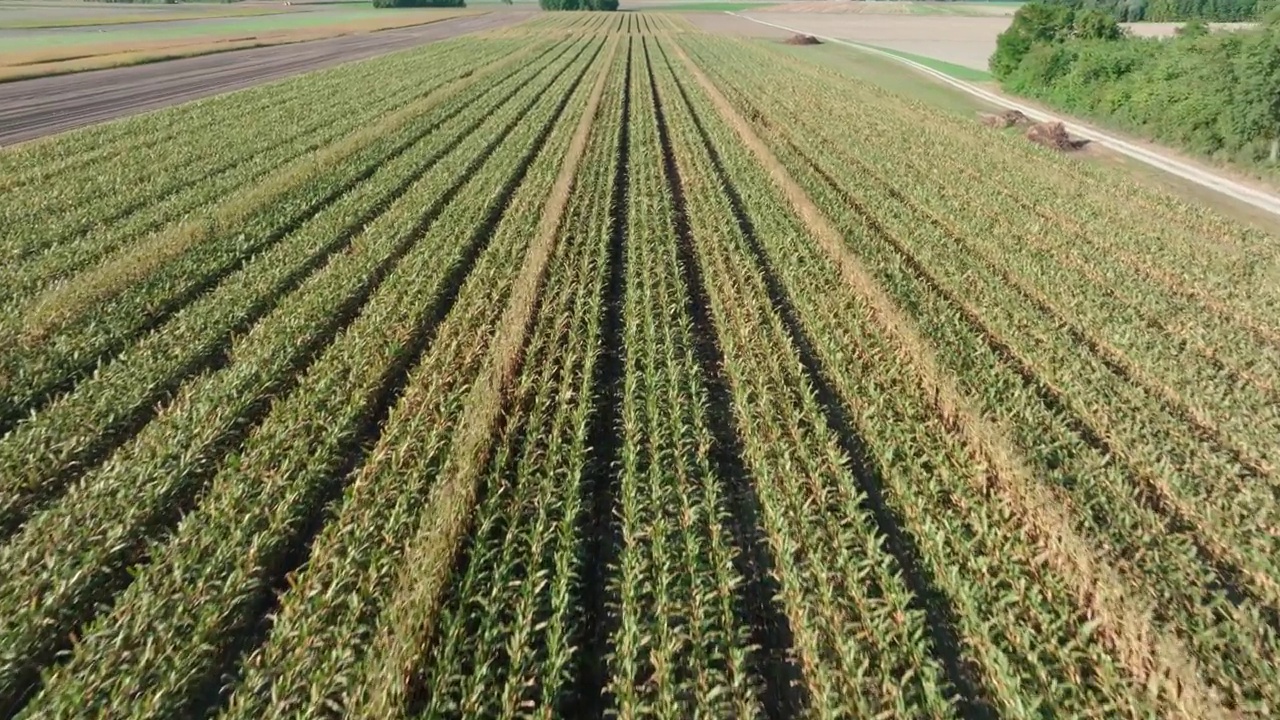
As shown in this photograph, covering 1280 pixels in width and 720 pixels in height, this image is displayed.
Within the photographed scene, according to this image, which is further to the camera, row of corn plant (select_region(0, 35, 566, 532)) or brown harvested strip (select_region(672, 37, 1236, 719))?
row of corn plant (select_region(0, 35, 566, 532))

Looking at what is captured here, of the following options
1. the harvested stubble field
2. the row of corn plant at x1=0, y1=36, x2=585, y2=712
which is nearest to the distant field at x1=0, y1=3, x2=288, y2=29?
the harvested stubble field

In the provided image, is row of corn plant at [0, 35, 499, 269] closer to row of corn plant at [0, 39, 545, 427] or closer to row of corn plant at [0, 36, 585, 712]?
row of corn plant at [0, 39, 545, 427]

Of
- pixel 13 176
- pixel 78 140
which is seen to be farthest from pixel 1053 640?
pixel 78 140

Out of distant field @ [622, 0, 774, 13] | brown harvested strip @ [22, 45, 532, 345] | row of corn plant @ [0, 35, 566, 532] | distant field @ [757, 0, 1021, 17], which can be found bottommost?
row of corn plant @ [0, 35, 566, 532]

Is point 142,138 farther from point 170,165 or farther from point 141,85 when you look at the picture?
point 141,85

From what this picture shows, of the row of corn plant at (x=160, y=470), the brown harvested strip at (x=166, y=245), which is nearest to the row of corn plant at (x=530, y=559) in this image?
the row of corn plant at (x=160, y=470)
